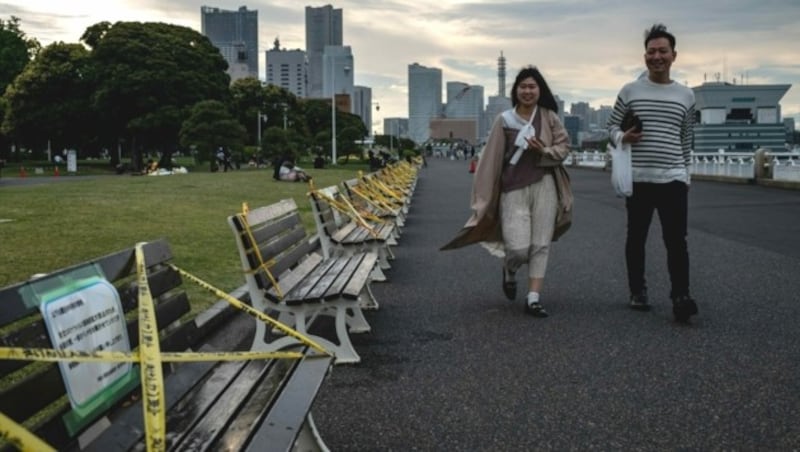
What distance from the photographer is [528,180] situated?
21.2ft

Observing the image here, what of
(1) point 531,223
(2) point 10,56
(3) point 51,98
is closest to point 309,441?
(1) point 531,223

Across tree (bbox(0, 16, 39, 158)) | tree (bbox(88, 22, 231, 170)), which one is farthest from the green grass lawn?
tree (bbox(0, 16, 39, 158))

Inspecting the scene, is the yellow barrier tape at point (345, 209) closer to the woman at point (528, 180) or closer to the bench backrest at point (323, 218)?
the bench backrest at point (323, 218)

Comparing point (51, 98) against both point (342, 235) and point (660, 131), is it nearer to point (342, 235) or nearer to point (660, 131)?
point (342, 235)

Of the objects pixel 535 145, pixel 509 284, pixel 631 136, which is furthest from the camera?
pixel 509 284

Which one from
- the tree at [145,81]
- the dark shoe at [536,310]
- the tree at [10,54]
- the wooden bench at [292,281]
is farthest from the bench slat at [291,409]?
the tree at [10,54]

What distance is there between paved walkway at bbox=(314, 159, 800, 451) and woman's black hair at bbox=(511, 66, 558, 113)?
1.64 metres

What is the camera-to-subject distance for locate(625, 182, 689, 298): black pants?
612cm

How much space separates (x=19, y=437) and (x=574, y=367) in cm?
352

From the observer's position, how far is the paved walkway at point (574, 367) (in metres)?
3.79

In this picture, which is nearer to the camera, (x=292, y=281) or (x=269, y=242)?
(x=292, y=281)

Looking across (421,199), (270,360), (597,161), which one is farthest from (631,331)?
(597,161)

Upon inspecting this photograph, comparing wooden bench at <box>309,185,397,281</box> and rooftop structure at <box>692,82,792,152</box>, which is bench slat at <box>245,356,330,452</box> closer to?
wooden bench at <box>309,185,397,281</box>

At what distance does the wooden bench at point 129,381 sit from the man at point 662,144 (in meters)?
3.53
